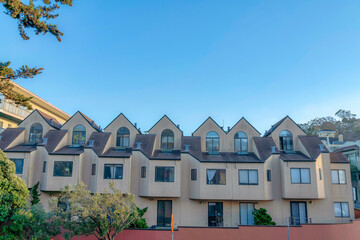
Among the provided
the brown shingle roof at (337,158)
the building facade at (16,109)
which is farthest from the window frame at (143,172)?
the brown shingle roof at (337,158)

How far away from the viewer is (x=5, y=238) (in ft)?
62.2

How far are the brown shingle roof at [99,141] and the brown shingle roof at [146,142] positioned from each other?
304 centimetres

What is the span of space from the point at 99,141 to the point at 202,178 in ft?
35.9

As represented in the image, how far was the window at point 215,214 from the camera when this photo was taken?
90.4 ft

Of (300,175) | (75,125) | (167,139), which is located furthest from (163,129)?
(300,175)

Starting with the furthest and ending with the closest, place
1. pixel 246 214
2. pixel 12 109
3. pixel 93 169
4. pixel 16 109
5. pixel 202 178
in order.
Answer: pixel 16 109 < pixel 12 109 < pixel 93 169 < pixel 246 214 < pixel 202 178

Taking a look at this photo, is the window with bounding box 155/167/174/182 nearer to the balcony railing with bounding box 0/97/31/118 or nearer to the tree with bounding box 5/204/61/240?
the tree with bounding box 5/204/61/240

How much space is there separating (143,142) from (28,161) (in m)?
10.7

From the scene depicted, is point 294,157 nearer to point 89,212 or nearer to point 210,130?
point 210,130

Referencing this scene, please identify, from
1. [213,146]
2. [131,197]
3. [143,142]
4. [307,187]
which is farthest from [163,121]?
[307,187]

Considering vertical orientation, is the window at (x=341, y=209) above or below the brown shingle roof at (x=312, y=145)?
below

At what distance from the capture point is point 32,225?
63.7ft

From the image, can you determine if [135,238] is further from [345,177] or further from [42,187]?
[345,177]

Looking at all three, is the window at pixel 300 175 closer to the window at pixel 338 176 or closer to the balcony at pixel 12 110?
the window at pixel 338 176
